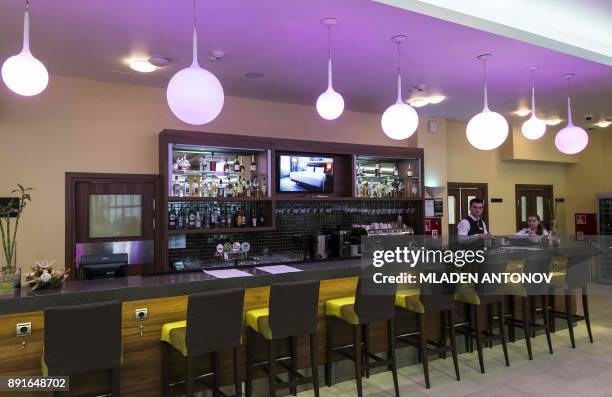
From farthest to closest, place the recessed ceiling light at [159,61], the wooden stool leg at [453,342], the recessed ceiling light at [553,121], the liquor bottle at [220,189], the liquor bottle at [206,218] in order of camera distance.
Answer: the recessed ceiling light at [553,121] → the liquor bottle at [220,189] → the liquor bottle at [206,218] → the recessed ceiling light at [159,61] → the wooden stool leg at [453,342]

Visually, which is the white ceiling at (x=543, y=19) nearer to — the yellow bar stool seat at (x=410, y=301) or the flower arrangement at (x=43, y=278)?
the yellow bar stool seat at (x=410, y=301)

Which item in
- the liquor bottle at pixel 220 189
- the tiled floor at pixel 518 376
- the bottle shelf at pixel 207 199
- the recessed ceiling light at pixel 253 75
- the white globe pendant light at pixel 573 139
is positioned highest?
the recessed ceiling light at pixel 253 75

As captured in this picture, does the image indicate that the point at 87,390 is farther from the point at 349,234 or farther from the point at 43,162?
the point at 349,234

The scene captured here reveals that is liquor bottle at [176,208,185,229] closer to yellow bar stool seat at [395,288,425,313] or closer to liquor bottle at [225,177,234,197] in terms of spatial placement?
liquor bottle at [225,177,234,197]

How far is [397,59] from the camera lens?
433cm

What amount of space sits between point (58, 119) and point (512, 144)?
7336 mm

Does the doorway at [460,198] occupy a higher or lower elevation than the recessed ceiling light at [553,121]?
lower

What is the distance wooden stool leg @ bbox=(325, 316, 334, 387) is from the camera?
11.9 feet

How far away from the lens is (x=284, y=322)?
304 cm

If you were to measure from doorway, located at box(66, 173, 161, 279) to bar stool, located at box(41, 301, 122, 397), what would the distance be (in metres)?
2.58

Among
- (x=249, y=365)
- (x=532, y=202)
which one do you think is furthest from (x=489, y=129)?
(x=532, y=202)

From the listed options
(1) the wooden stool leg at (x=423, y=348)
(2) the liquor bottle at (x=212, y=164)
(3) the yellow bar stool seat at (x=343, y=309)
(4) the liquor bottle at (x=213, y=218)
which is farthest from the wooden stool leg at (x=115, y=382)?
(2) the liquor bottle at (x=212, y=164)

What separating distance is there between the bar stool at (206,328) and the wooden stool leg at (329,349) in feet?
3.07

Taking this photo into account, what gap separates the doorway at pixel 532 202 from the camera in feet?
29.0
